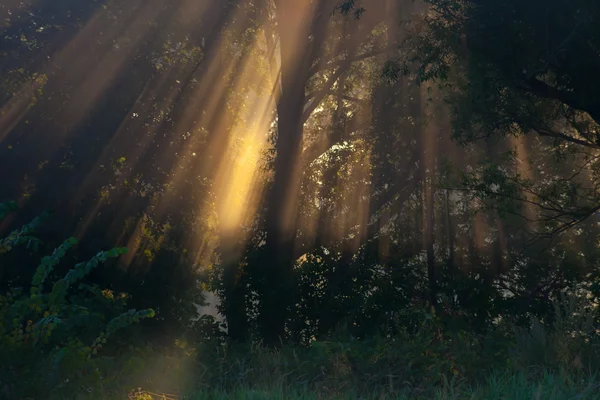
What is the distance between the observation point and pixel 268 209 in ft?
63.7

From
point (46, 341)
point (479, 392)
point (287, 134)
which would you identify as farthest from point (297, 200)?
point (479, 392)

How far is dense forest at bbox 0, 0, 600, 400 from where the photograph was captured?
748 centimetres

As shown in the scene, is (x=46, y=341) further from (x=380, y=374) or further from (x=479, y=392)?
(x=479, y=392)

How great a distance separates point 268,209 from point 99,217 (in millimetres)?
5702

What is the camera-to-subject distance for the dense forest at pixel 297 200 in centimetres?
748

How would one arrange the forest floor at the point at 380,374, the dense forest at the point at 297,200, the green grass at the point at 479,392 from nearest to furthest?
1. the green grass at the point at 479,392
2. the forest floor at the point at 380,374
3. the dense forest at the point at 297,200

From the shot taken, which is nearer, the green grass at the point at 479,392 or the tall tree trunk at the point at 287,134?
the green grass at the point at 479,392

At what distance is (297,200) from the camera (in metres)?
19.2

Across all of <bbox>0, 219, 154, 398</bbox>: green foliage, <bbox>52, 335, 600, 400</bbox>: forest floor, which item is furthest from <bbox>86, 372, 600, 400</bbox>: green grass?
<bbox>0, 219, 154, 398</bbox>: green foliage

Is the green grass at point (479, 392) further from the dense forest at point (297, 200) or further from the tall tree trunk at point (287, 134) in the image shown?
the tall tree trunk at point (287, 134)

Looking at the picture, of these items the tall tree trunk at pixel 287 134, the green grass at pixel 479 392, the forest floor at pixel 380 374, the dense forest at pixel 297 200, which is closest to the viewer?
the green grass at pixel 479 392

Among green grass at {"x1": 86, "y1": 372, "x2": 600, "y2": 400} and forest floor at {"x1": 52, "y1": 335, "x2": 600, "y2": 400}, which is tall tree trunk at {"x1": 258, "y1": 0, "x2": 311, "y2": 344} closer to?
forest floor at {"x1": 52, "y1": 335, "x2": 600, "y2": 400}

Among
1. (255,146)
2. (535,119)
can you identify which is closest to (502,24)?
(535,119)

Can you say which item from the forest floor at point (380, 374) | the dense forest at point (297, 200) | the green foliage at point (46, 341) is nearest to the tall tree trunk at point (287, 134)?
the dense forest at point (297, 200)
